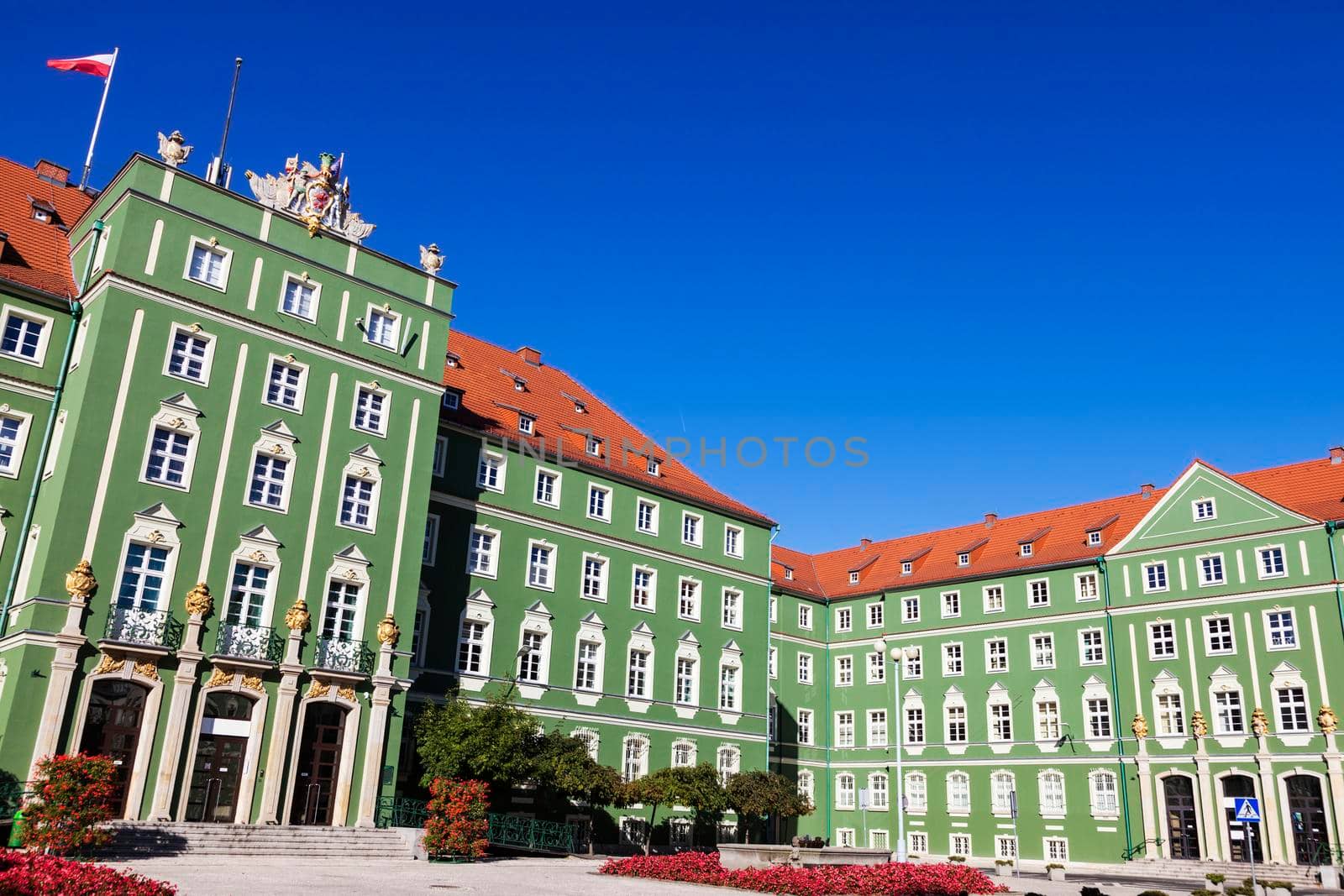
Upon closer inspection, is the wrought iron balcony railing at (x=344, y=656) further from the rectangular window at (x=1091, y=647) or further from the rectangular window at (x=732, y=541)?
the rectangular window at (x=1091, y=647)

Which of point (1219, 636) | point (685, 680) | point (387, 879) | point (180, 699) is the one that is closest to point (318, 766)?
point (180, 699)

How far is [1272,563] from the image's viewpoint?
4659 centimetres

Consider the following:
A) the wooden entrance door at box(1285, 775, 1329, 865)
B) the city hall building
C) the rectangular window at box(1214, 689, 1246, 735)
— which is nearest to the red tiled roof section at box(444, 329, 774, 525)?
the city hall building

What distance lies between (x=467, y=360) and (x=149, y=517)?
18174mm

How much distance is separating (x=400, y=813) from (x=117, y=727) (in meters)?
8.41

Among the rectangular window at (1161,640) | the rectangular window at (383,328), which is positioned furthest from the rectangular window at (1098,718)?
the rectangular window at (383,328)

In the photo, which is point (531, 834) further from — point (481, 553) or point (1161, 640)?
point (1161, 640)

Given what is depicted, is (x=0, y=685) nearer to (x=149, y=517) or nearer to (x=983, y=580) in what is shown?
(x=149, y=517)

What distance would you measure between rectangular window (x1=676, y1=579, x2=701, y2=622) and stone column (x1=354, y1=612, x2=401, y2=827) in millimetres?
15800

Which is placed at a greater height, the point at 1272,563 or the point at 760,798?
the point at 1272,563

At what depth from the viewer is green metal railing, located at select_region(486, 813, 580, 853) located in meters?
35.1

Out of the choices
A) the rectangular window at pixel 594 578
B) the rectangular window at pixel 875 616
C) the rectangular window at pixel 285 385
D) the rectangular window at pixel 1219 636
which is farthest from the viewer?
the rectangular window at pixel 875 616

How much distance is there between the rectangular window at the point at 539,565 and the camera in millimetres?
41500

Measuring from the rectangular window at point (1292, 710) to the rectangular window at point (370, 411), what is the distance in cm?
3699
